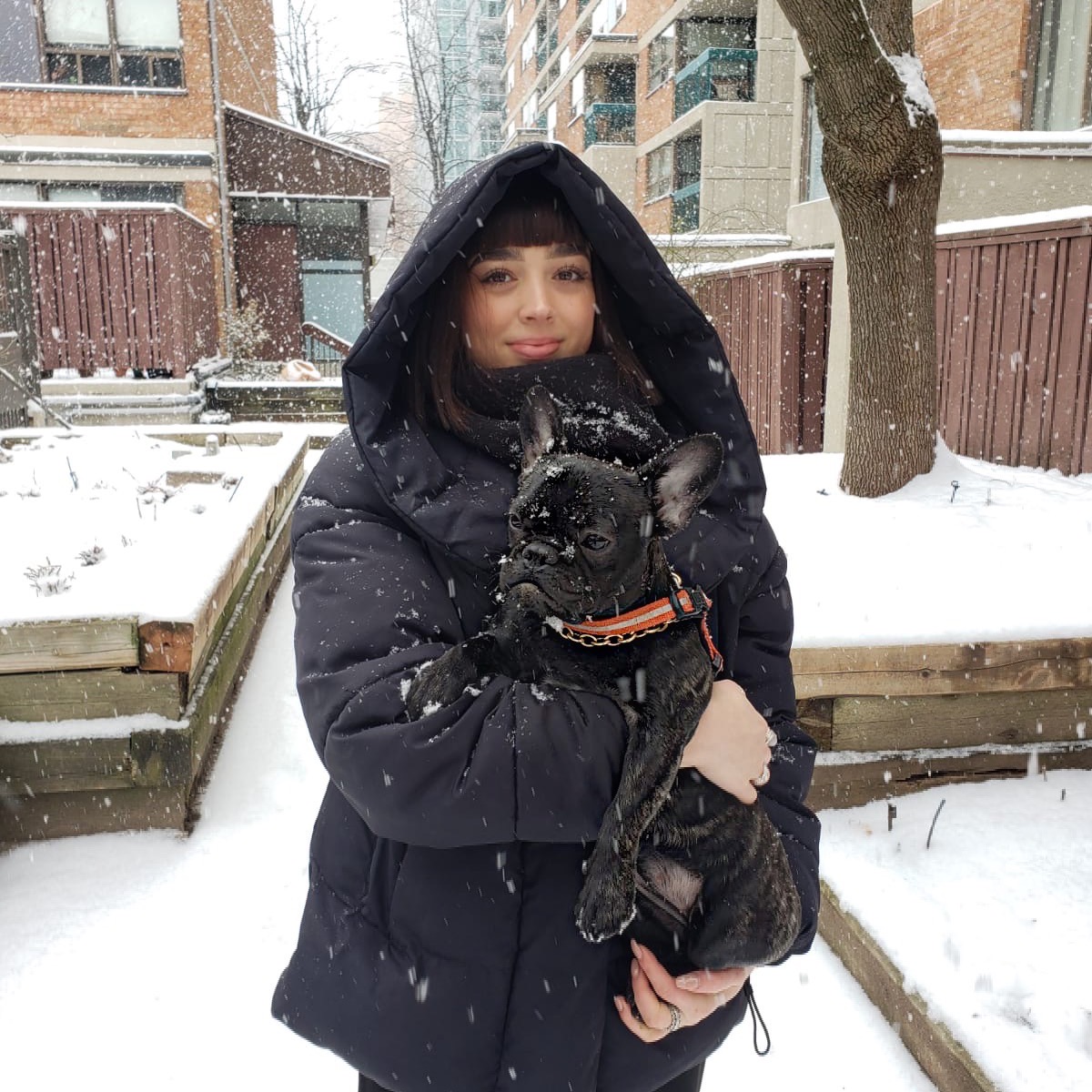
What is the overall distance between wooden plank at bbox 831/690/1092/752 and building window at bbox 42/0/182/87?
22.1 metres

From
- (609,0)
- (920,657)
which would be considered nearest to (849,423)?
(920,657)

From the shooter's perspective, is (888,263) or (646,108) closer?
(888,263)

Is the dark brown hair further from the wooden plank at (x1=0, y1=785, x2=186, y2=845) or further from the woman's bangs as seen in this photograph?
the wooden plank at (x1=0, y1=785, x2=186, y2=845)

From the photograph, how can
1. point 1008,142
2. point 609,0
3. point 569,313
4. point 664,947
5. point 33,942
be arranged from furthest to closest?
point 609,0, point 1008,142, point 33,942, point 569,313, point 664,947

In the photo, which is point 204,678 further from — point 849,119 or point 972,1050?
point 849,119

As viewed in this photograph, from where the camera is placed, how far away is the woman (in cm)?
148

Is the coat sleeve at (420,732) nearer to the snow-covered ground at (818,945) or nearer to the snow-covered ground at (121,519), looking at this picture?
the snow-covered ground at (818,945)

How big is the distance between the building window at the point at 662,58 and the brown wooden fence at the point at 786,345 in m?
19.4

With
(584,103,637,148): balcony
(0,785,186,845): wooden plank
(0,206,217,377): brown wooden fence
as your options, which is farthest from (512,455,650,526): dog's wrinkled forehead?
(584,103,637,148): balcony

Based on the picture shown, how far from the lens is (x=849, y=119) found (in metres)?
6.17

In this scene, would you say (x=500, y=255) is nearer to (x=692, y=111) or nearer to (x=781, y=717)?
(x=781, y=717)

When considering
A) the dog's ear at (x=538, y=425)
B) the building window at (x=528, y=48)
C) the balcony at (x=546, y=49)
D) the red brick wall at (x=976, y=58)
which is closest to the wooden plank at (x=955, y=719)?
the dog's ear at (x=538, y=425)

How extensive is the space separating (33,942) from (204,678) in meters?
1.36

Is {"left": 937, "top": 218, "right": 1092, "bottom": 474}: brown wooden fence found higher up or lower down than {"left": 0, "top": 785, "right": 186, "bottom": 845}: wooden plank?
higher up
